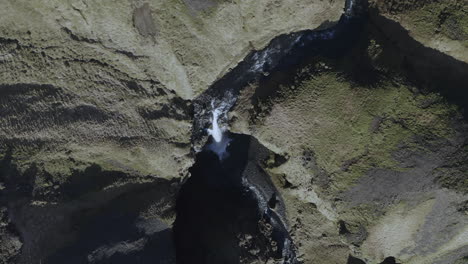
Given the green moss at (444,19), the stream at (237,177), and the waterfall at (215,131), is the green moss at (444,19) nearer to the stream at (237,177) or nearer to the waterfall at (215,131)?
the stream at (237,177)

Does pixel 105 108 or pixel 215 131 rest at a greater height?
pixel 215 131

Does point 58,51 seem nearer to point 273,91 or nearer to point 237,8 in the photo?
point 237,8

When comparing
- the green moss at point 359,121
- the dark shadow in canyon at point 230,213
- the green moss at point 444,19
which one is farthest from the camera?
the dark shadow in canyon at point 230,213

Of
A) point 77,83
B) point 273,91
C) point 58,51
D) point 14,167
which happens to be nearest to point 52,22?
point 58,51

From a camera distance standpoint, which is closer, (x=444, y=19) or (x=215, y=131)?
(x=444, y=19)

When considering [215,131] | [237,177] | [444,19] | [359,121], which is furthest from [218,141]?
[444,19]

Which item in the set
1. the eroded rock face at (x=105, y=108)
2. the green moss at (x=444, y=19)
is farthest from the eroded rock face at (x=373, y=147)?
the eroded rock face at (x=105, y=108)

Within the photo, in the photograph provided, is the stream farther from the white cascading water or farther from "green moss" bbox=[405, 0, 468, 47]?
"green moss" bbox=[405, 0, 468, 47]

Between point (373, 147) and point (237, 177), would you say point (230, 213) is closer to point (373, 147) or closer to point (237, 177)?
point (237, 177)
